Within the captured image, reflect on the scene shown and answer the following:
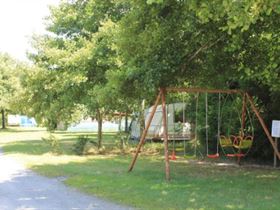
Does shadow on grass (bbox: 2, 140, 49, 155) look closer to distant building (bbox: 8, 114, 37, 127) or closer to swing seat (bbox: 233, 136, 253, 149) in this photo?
swing seat (bbox: 233, 136, 253, 149)

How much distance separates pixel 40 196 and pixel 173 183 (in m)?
3.31

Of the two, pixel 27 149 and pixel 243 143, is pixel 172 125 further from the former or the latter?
pixel 243 143

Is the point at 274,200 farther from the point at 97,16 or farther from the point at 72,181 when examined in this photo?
the point at 97,16

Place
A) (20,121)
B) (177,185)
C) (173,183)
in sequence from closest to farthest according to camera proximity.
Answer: (177,185), (173,183), (20,121)

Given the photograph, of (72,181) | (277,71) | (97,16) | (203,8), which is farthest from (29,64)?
(203,8)

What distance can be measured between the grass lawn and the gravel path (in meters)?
0.40

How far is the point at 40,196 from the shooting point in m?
10.4

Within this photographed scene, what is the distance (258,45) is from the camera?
1318cm

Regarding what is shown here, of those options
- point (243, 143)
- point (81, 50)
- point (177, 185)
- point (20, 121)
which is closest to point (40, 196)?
point (177, 185)

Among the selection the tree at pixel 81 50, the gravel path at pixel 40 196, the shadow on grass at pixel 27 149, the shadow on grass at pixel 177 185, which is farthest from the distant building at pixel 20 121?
the gravel path at pixel 40 196

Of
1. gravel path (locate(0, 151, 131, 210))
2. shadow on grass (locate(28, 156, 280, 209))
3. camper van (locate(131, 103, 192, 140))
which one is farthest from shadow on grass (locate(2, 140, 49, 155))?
gravel path (locate(0, 151, 131, 210))

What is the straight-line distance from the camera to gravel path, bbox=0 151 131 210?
920cm

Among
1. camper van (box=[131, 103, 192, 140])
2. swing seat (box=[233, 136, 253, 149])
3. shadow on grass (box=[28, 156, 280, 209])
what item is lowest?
shadow on grass (box=[28, 156, 280, 209])

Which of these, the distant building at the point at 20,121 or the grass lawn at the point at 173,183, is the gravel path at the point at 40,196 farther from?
the distant building at the point at 20,121
